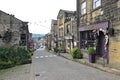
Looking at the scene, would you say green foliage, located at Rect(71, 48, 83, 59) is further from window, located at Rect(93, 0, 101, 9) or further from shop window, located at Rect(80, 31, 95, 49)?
window, located at Rect(93, 0, 101, 9)

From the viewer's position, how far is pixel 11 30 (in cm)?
4284

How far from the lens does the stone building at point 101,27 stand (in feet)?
55.3

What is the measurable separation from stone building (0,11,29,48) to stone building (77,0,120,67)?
1504 cm

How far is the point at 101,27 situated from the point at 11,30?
2661 cm

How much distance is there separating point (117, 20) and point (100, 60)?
4450 mm

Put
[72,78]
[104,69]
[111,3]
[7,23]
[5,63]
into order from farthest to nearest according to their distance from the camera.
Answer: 1. [7,23]
2. [5,63]
3. [111,3]
4. [104,69]
5. [72,78]

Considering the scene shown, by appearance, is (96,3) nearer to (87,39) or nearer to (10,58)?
(87,39)

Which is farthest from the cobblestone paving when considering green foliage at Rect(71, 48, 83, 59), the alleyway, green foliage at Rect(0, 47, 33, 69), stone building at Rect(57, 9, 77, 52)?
stone building at Rect(57, 9, 77, 52)

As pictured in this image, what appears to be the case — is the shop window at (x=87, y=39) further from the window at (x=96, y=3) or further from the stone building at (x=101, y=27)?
the window at (x=96, y=3)

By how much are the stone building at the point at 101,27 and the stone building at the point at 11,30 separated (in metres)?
15.0

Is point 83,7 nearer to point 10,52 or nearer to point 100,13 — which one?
point 100,13

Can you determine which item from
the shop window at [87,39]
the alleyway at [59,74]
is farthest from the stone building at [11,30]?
the alleyway at [59,74]

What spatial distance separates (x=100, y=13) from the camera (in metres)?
19.8

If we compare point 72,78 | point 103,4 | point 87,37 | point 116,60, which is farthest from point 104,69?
point 87,37
